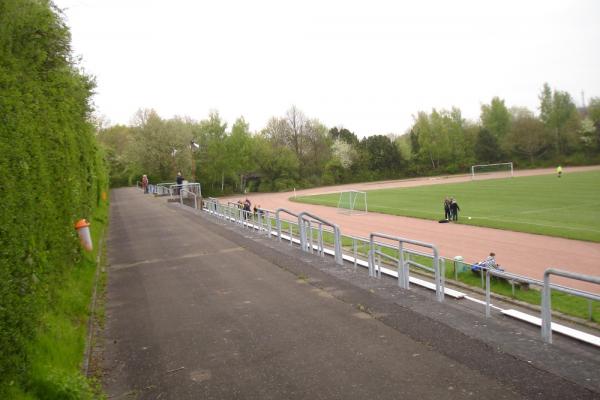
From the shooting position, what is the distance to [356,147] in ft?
268

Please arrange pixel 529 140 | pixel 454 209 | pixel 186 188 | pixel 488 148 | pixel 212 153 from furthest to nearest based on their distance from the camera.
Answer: pixel 488 148, pixel 529 140, pixel 212 153, pixel 186 188, pixel 454 209

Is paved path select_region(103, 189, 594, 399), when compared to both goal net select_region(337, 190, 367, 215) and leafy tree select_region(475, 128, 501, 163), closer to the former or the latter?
goal net select_region(337, 190, 367, 215)

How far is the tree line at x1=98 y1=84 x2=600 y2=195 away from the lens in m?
66.2

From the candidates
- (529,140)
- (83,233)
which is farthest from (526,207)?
(529,140)

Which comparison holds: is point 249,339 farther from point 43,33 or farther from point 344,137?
point 344,137

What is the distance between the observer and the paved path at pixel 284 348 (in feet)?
14.7

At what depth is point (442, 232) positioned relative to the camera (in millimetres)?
22125

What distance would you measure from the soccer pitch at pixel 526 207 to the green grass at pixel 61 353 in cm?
1871

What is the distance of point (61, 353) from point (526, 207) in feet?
96.5

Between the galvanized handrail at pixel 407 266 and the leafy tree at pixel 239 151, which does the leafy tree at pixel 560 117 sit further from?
the galvanized handrail at pixel 407 266

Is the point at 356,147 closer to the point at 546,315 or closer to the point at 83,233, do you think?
the point at 83,233

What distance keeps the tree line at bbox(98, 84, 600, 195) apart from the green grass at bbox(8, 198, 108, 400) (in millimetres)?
50775

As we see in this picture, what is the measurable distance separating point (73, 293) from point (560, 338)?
7131 mm

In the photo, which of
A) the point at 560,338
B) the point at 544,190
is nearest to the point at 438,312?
the point at 560,338
